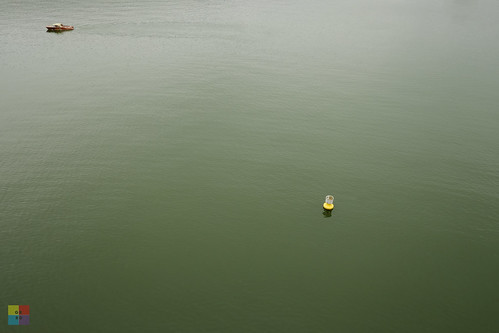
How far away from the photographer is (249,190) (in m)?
14.2

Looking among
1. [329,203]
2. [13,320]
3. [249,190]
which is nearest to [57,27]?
[249,190]

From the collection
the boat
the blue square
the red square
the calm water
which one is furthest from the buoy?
the boat

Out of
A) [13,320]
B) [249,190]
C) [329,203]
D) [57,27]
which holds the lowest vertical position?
[13,320]

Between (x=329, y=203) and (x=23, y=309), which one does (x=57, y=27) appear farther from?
(x=329, y=203)

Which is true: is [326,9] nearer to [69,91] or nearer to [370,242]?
[69,91]

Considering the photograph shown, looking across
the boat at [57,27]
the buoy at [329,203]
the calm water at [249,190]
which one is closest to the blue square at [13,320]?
the calm water at [249,190]

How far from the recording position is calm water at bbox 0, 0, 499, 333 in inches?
394

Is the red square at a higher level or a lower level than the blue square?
higher

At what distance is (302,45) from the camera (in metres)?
31.4

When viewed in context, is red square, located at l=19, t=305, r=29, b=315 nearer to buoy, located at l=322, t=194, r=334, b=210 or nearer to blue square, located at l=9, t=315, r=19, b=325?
blue square, located at l=9, t=315, r=19, b=325

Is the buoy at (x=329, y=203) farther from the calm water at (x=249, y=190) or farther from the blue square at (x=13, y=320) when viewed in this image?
the blue square at (x=13, y=320)

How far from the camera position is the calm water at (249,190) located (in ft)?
32.8

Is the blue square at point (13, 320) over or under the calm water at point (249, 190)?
under

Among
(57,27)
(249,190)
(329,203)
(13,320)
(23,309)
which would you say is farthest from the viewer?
(57,27)
